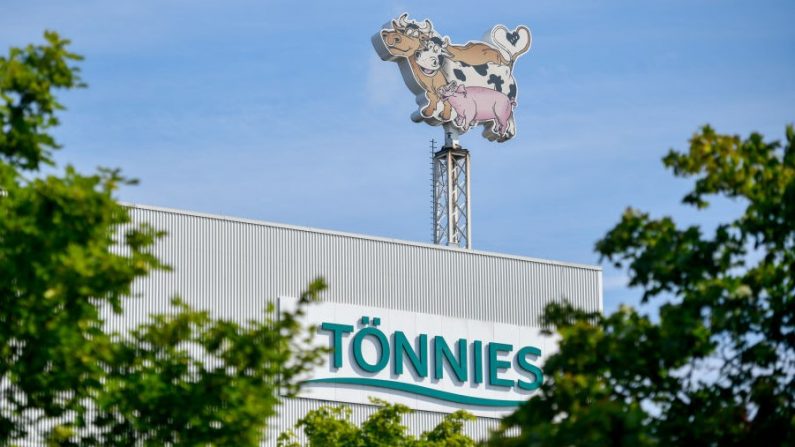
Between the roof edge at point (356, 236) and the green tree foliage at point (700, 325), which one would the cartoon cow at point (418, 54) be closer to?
the roof edge at point (356, 236)

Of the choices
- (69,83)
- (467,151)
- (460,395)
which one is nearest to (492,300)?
(460,395)

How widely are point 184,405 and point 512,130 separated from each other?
138 feet

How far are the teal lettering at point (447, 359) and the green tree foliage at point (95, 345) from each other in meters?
29.8

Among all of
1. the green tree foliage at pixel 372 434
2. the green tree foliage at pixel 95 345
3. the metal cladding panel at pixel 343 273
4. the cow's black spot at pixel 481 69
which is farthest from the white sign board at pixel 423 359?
the green tree foliage at pixel 95 345

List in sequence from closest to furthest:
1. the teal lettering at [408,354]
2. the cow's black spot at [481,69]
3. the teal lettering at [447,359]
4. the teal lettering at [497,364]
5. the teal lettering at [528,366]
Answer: the teal lettering at [408,354] < the teal lettering at [447,359] < the teal lettering at [497,364] < the teal lettering at [528,366] < the cow's black spot at [481,69]


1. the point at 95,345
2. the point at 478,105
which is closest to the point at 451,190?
the point at 478,105

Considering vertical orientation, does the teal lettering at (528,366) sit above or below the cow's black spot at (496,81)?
below

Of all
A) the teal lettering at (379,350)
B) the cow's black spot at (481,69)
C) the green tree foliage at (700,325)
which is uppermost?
the cow's black spot at (481,69)

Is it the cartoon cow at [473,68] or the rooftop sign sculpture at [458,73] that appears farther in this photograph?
the cartoon cow at [473,68]

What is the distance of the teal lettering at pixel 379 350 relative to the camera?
54.4m

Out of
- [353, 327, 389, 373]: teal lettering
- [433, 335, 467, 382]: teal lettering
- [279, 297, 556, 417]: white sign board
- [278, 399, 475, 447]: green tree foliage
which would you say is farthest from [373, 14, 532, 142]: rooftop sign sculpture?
[278, 399, 475, 447]: green tree foliage

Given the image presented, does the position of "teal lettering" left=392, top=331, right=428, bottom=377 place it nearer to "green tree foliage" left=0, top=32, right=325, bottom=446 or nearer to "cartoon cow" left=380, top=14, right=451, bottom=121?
"cartoon cow" left=380, top=14, right=451, bottom=121

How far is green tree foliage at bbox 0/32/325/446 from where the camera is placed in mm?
24984

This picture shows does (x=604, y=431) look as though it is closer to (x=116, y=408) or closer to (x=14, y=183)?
(x=116, y=408)
